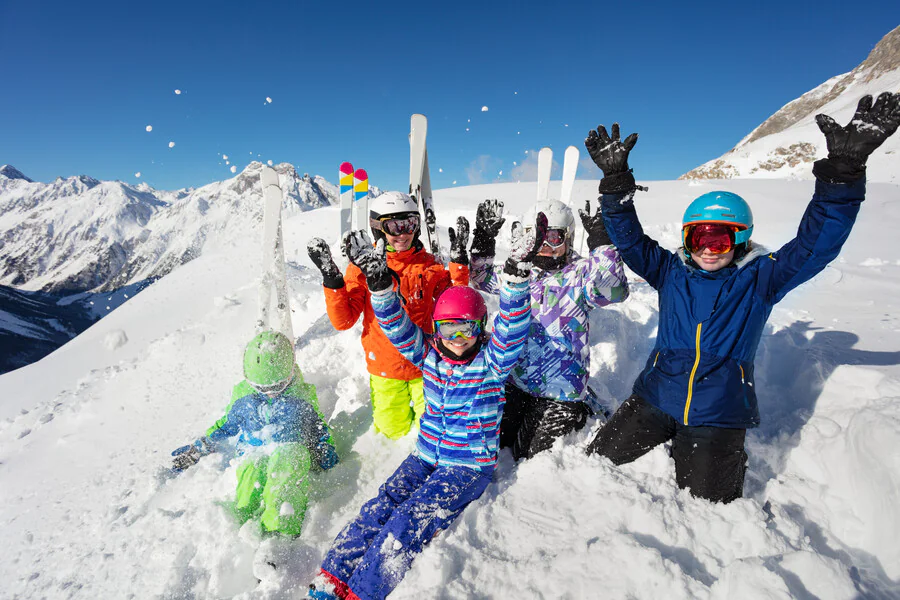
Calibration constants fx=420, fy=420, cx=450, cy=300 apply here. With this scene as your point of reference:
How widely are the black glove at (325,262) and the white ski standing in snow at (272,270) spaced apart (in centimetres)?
214

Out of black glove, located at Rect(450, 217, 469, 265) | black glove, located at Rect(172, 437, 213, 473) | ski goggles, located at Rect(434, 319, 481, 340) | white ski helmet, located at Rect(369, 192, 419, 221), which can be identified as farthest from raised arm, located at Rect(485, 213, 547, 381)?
black glove, located at Rect(172, 437, 213, 473)

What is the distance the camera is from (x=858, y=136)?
189 cm

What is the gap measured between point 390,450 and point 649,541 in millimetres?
2193

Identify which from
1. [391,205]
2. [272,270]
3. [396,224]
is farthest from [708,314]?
[272,270]

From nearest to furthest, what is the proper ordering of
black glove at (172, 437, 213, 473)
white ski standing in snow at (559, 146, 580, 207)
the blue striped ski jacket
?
the blue striped ski jacket
black glove at (172, 437, 213, 473)
white ski standing in snow at (559, 146, 580, 207)

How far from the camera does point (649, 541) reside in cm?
223

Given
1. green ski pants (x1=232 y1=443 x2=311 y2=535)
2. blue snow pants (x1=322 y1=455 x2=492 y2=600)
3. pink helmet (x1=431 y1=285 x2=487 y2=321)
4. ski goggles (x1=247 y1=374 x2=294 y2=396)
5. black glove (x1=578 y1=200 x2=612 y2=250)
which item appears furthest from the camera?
ski goggles (x1=247 y1=374 x2=294 y2=396)

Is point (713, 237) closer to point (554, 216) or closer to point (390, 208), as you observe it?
point (554, 216)

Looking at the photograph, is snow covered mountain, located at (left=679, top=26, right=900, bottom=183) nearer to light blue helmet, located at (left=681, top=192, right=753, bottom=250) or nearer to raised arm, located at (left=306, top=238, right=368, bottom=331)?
light blue helmet, located at (left=681, top=192, right=753, bottom=250)

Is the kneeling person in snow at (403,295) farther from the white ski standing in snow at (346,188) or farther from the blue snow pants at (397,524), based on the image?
the white ski standing in snow at (346,188)

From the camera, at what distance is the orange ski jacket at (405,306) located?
364 centimetres

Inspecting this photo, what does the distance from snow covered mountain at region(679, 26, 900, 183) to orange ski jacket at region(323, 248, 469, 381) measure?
3.54m

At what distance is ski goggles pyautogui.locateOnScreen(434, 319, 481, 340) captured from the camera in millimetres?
2865

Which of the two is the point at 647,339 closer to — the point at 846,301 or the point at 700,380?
the point at 846,301
